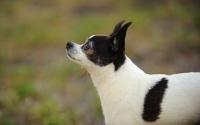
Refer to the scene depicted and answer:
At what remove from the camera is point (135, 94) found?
13.2 ft

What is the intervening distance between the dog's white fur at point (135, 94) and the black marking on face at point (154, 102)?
0.15ft

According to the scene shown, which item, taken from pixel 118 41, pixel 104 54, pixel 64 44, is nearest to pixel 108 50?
pixel 104 54

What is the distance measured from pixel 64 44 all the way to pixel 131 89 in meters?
6.63

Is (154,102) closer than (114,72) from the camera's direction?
Yes

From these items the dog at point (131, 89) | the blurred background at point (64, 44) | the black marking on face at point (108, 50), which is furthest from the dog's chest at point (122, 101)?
the blurred background at point (64, 44)

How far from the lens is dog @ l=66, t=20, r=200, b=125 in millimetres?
3811

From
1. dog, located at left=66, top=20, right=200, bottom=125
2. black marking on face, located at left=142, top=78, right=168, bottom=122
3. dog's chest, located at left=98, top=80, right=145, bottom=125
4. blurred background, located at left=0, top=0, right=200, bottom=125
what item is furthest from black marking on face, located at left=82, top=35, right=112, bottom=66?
blurred background, located at left=0, top=0, right=200, bottom=125

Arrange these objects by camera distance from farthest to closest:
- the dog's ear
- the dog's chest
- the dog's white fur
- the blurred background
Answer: the blurred background < the dog's ear < the dog's chest < the dog's white fur

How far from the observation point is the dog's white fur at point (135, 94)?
12.5 ft

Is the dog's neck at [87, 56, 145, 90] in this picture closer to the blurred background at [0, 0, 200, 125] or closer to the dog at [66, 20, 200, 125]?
the dog at [66, 20, 200, 125]

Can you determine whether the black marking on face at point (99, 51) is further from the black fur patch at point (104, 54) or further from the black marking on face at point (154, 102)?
the black marking on face at point (154, 102)

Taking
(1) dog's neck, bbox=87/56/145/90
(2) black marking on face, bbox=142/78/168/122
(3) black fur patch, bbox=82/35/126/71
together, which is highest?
(3) black fur patch, bbox=82/35/126/71

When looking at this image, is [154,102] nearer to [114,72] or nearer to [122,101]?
[122,101]

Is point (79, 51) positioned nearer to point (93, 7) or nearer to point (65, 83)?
point (65, 83)
